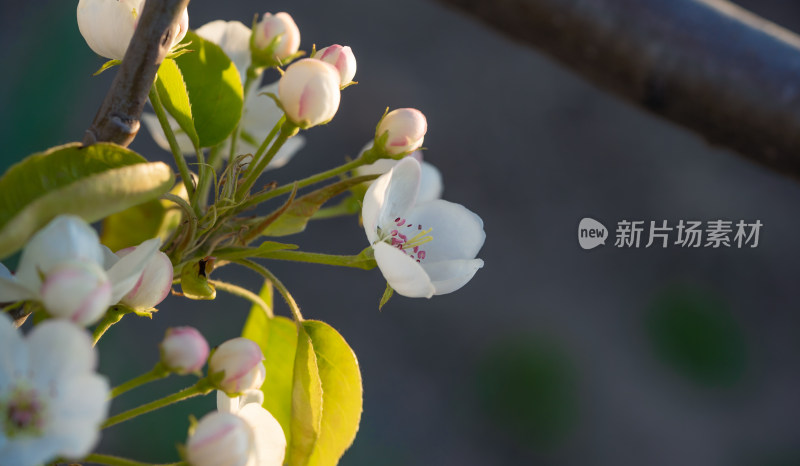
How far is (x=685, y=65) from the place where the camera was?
685 mm

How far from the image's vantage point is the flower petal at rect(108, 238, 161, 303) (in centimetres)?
31

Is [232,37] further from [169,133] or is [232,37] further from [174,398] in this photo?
[174,398]

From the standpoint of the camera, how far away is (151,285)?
35cm

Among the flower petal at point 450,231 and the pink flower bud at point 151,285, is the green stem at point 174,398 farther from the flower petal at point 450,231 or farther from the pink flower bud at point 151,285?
the flower petal at point 450,231

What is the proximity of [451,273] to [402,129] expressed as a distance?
0.09 metres

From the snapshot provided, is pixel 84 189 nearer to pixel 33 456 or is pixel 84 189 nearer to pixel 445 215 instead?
pixel 33 456

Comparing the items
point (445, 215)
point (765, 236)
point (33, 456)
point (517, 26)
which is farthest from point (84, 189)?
point (765, 236)

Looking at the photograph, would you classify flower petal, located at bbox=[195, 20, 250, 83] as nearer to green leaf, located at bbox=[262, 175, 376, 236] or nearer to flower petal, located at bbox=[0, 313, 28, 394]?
green leaf, located at bbox=[262, 175, 376, 236]

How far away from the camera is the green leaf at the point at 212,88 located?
442mm

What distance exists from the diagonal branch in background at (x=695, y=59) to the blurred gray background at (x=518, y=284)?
1114 millimetres

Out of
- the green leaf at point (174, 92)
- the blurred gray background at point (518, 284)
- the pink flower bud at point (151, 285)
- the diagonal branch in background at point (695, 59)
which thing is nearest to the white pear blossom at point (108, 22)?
the green leaf at point (174, 92)

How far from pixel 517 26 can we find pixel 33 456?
61cm

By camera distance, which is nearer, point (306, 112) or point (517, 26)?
point (306, 112)

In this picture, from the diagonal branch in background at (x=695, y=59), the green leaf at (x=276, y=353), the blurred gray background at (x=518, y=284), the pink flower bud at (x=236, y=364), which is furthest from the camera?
the blurred gray background at (x=518, y=284)
